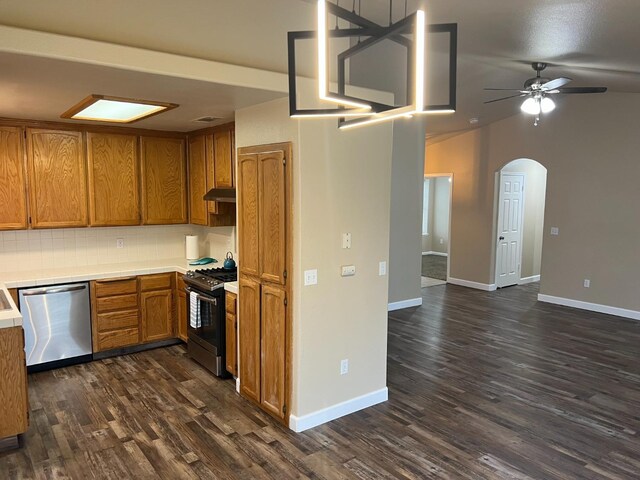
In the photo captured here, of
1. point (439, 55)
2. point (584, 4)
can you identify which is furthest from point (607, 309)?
point (584, 4)

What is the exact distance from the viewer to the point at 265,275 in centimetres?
359

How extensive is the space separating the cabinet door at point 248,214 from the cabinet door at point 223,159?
0.76 meters

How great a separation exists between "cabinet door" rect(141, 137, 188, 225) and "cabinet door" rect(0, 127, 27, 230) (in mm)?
1138

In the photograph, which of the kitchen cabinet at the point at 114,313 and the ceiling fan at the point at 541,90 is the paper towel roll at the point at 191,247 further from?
Result: the ceiling fan at the point at 541,90

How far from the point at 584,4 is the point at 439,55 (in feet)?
5.20

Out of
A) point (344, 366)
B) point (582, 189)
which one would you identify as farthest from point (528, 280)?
point (344, 366)

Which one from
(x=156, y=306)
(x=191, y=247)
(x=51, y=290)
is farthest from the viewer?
(x=191, y=247)

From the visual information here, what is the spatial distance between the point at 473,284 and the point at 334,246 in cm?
574

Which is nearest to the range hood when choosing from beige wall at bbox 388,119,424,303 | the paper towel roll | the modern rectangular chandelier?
the paper towel roll

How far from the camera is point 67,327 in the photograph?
14.8 ft

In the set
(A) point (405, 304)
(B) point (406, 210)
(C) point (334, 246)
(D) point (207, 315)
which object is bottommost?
(A) point (405, 304)

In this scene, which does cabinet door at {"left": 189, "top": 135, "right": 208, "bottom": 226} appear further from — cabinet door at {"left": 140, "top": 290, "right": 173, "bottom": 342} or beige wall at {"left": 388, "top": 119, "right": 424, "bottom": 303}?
beige wall at {"left": 388, "top": 119, "right": 424, "bottom": 303}

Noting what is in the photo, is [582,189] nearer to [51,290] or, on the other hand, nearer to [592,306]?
[592,306]

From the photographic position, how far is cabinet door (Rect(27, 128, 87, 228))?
4.55 metres
